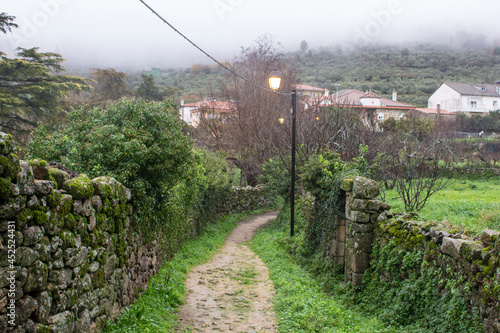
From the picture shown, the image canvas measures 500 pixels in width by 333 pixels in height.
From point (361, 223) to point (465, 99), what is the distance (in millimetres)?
65389

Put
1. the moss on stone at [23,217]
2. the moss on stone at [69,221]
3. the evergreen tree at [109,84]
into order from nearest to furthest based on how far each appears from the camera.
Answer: the moss on stone at [23,217] → the moss on stone at [69,221] → the evergreen tree at [109,84]

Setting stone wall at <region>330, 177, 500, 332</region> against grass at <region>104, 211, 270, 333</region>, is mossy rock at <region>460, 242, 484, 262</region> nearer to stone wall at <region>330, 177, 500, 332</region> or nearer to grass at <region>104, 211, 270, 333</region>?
stone wall at <region>330, 177, 500, 332</region>

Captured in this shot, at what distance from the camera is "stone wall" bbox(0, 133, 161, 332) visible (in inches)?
133

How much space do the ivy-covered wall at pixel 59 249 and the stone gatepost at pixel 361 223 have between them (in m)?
4.75

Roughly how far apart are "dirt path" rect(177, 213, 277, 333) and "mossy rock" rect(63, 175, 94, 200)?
283 centimetres

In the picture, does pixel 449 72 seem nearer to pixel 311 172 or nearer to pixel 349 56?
pixel 349 56

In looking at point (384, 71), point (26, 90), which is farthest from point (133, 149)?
point (384, 71)

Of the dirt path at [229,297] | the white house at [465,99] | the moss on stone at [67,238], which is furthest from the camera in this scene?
the white house at [465,99]

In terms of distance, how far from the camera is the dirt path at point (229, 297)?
22.7 ft

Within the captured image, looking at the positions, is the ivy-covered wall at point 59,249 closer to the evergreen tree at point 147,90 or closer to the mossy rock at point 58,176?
the mossy rock at point 58,176

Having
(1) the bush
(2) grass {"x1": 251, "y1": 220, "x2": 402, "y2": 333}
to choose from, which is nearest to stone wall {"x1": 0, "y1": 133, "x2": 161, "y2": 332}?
(1) the bush

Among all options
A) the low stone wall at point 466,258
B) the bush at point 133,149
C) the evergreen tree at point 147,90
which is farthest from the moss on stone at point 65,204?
the evergreen tree at point 147,90

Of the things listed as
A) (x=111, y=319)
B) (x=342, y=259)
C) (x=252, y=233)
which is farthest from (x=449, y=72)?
(x=111, y=319)

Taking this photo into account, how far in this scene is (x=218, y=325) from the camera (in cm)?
686
